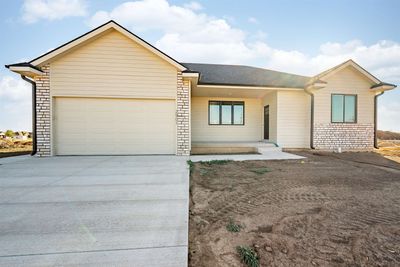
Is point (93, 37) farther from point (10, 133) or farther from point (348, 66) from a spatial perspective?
point (10, 133)

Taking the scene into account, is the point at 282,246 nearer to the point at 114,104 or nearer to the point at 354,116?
the point at 114,104

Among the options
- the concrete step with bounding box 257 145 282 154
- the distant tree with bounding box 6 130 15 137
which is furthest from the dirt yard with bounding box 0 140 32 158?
the concrete step with bounding box 257 145 282 154

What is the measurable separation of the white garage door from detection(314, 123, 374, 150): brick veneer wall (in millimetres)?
7702

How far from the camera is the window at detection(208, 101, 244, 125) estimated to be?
427 inches

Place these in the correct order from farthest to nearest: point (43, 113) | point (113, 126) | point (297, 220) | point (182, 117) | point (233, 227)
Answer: point (182, 117) → point (113, 126) → point (43, 113) → point (297, 220) → point (233, 227)

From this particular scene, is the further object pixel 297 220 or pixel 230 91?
pixel 230 91

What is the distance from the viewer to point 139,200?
9.39 ft

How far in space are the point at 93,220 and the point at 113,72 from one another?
6.54 metres

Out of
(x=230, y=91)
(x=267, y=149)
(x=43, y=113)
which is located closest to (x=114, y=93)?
(x=43, y=113)

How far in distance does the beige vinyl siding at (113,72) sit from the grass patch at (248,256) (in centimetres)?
645

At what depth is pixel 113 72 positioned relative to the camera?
23.5 feet

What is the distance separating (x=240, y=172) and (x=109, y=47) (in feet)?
23.6

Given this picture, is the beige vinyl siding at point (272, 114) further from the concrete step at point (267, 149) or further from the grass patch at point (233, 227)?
the grass patch at point (233, 227)

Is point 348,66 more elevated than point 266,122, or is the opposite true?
point 348,66
